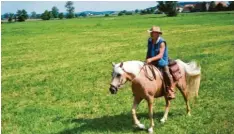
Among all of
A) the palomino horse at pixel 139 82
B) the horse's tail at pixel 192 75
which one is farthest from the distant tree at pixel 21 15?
the palomino horse at pixel 139 82

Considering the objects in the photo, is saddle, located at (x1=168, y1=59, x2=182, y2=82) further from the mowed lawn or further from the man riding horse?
the mowed lawn

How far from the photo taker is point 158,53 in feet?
30.5

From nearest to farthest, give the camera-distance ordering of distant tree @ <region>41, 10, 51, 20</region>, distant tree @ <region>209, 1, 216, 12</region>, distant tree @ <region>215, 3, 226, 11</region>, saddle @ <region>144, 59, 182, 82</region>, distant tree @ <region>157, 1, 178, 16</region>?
saddle @ <region>144, 59, 182, 82</region>, distant tree @ <region>157, 1, 178, 16</region>, distant tree @ <region>215, 3, 226, 11</region>, distant tree @ <region>209, 1, 216, 12</region>, distant tree @ <region>41, 10, 51, 20</region>

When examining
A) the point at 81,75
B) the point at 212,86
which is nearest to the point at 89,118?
the point at 212,86

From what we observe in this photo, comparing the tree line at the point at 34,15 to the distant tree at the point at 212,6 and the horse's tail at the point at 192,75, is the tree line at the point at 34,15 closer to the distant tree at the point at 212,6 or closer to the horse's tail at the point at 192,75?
the distant tree at the point at 212,6

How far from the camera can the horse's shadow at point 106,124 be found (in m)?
9.50

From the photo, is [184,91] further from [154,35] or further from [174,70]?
[154,35]

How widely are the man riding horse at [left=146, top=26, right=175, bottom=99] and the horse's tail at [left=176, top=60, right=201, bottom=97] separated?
3.20 feet

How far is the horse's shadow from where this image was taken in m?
9.50

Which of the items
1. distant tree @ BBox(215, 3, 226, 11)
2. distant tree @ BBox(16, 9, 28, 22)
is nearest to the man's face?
distant tree @ BBox(215, 3, 226, 11)

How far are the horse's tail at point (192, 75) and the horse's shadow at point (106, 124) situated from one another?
1093 millimetres

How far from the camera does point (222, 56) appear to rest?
70.9 ft

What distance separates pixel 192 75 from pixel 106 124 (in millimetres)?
2659

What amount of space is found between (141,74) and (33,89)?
7.82m
